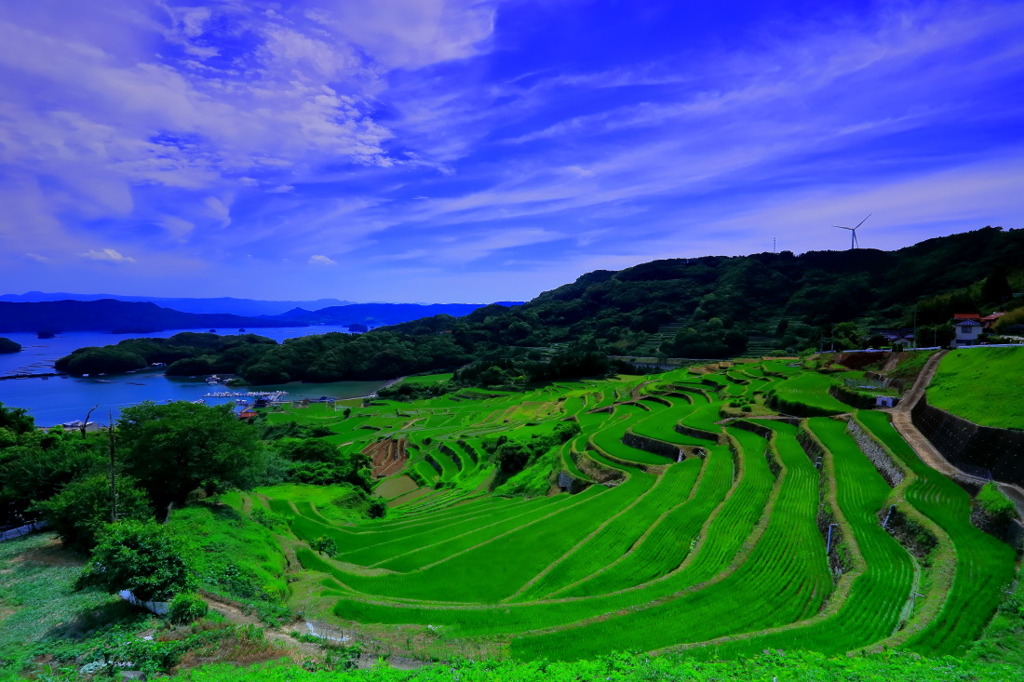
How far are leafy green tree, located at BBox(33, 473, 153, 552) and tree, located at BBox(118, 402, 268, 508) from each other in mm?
3495

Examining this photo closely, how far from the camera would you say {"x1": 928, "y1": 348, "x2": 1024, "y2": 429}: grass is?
18.3 m

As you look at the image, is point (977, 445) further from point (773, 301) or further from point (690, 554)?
point (773, 301)

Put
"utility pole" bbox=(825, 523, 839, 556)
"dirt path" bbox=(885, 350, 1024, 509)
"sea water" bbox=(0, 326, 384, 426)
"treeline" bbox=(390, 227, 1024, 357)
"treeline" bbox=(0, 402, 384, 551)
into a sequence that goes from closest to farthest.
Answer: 1. "dirt path" bbox=(885, 350, 1024, 509)
2. "utility pole" bbox=(825, 523, 839, 556)
3. "treeline" bbox=(0, 402, 384, 551)
4. "sea water" bbox=(0, 326, 384, 426)
5. "treeline" bbox=(390, 227, 1024, 357)

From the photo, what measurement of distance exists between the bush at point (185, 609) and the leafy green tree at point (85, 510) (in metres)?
7.92

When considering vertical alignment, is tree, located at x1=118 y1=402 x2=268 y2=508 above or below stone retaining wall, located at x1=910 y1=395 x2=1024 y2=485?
above

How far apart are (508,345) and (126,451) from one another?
143 m

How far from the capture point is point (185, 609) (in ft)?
37.5

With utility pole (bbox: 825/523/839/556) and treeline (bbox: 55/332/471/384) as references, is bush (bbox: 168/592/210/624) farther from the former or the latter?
treeline (bbox: 55/332/471/384)

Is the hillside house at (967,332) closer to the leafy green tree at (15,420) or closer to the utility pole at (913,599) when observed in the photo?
the utility pole at (913,599)

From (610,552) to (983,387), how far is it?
19.1 meters

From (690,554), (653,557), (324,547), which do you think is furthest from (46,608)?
(690,554)

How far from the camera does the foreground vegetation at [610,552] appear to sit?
1029 cm

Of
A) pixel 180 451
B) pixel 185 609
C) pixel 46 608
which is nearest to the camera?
pixel 185 609

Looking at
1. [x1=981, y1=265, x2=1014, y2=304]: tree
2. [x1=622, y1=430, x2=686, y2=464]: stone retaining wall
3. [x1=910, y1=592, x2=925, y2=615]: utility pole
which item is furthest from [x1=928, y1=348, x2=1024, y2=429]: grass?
[x1=981, y1=265, x2=1014, y2=304]: tree
